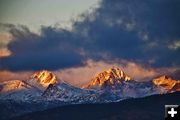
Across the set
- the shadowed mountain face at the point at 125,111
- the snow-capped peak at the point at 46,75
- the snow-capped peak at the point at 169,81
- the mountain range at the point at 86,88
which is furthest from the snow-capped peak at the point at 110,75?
the shadowed mountain face at the point at 125,111

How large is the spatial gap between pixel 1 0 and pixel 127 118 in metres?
70.3

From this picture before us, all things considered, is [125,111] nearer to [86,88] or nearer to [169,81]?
[86,88]

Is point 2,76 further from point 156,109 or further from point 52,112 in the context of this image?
point 156,109

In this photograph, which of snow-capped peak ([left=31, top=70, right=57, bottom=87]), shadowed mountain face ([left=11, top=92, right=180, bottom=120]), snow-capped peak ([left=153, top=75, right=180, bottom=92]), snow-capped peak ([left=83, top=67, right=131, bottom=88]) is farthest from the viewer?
shadowed mountain face ([left=11, top=92, right=180, bottom=120])

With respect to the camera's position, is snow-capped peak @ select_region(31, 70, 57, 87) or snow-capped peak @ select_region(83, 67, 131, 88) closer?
snow-capped peak @ select_region(83, 67, 131, 88)

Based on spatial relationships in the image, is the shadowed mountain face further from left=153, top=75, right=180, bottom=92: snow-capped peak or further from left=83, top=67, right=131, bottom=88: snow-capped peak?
left=153, top=75, right=180, bottom=92: snow-capped peak

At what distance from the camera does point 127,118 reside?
97188 millimetres

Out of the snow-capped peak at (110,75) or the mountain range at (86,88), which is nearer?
the snow-capped peak at (110,75)

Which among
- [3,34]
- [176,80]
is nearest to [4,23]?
[3,34]

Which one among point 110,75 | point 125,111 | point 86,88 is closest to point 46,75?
point 86,88

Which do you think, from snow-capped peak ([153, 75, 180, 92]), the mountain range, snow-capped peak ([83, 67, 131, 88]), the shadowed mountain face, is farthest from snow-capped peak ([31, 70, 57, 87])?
the shadowed mountain face

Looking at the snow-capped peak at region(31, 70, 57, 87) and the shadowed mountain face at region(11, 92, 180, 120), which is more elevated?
the shadowed mountain face at region(11, 92, 180, 120)

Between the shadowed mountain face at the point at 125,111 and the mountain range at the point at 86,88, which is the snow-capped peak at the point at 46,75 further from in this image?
the shadowed mountain face at the point at 125,111

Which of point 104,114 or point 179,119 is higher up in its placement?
point 104,114
